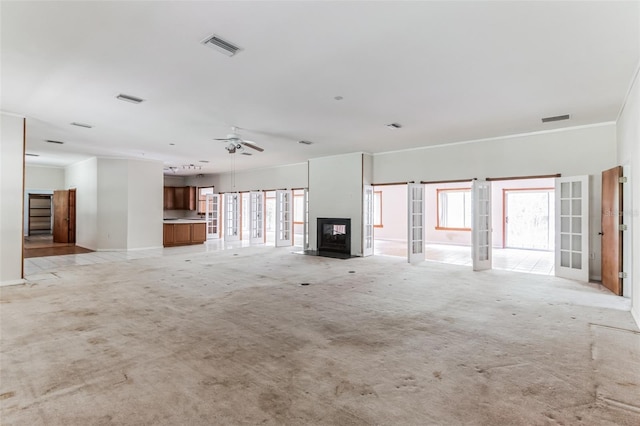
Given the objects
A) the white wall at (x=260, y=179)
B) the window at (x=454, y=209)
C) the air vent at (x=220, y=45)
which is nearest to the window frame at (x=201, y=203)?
the white wall at (x=260, y=179)

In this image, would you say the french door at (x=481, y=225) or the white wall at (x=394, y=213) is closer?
the french door at (x=481, y=225)

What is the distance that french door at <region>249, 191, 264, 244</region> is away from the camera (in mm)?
12375

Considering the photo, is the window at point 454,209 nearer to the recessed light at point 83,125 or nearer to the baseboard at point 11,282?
the recessed light at point 83,125

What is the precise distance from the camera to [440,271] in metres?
7.03

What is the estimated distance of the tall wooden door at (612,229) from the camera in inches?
195

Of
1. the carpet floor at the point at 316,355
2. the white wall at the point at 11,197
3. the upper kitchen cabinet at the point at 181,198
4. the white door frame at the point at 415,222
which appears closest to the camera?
the carpet floor at the point at 316,355

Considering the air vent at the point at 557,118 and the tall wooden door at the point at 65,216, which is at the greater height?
the air vent at the point at 557,118

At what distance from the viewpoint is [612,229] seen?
5.20 m

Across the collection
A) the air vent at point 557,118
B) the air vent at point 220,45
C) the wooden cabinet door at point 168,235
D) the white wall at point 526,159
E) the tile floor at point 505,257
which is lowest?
the tile floor at point 505,257

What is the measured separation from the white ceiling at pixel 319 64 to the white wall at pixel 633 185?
1.04 ft

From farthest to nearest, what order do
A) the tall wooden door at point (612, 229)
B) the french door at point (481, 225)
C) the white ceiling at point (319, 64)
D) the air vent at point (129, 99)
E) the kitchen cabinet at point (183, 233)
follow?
the kitchen cabinet at point (183, 233) → the french door at point (481, 225) → the tall wooden door at point (612, 229) → the air vent at point (129, 99) → the white ceiling at point (319, 64)

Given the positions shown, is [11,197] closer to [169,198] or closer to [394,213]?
[169,198]

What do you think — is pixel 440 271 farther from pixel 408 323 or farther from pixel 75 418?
pixel 75 418

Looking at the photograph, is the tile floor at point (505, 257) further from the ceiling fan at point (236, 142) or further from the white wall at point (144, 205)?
the white wall at point (144, 205)
